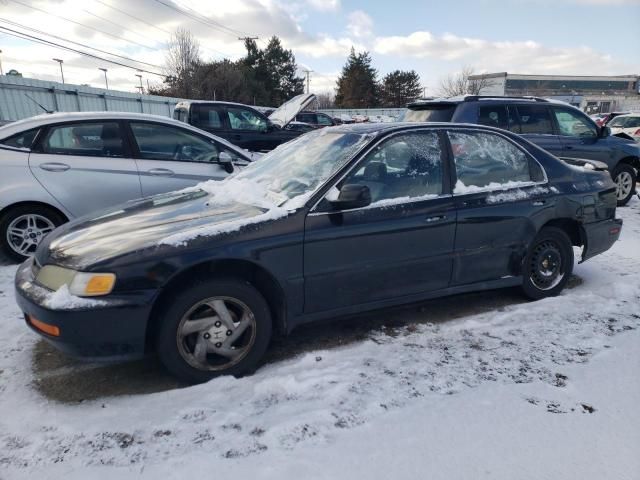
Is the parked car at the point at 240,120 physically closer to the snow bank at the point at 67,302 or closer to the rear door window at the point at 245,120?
the rear door window at the point at 245,120

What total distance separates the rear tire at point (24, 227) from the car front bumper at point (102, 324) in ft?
8.73

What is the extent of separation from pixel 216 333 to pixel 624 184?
28.0 feet

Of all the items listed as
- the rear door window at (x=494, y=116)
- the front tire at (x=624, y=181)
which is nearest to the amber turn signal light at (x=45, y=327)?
the rear door window at (x=494, y=116)

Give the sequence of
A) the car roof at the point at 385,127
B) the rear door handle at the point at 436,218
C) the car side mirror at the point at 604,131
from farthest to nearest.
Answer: the car side mirror at the point at 604,131
the car roof at the point at 385,127
the rear door handle at the point at 436,218

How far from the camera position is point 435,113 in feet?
21.6

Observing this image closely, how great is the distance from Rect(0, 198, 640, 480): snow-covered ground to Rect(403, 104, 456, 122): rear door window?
397 cm

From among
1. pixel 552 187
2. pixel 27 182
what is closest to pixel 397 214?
pixel 552 187

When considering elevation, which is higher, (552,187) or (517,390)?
(552,187)

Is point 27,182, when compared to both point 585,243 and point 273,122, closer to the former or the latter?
point 585,243

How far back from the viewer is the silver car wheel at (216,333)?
2.65 m

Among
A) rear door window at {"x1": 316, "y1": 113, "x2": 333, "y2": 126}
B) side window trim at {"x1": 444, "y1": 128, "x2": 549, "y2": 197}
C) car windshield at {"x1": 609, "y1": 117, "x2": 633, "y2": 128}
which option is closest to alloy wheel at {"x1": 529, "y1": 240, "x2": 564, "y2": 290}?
side window trim at {"x1": 444, "y1": 128, "x2": 549, "y2": 197}

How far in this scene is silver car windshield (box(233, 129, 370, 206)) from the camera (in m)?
3.12

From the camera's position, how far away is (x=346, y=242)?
2977 mm

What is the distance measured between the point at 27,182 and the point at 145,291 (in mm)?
3163
